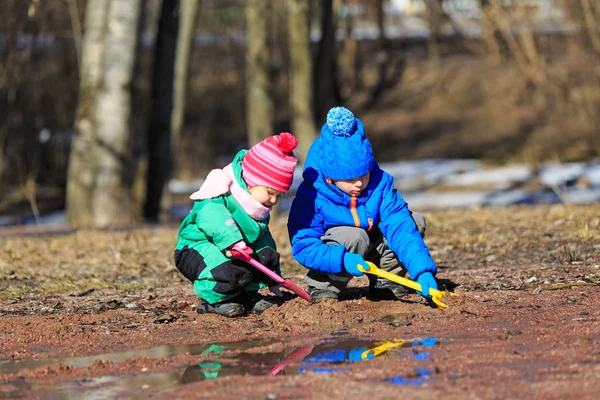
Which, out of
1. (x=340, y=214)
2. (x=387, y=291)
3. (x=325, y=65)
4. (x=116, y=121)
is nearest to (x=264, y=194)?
(x=340, y=214)

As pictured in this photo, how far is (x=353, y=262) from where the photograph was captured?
477cm

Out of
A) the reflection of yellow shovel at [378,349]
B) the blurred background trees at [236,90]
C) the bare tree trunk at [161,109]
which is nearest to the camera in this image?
the reflection of yellow shovel at [378,349]

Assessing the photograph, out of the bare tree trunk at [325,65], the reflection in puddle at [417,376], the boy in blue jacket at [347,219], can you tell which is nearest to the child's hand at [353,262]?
the boy in blue jacket at [347,219]

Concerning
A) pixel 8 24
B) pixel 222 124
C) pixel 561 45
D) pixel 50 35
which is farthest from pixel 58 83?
pixel 561 45

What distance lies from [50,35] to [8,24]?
2887mm

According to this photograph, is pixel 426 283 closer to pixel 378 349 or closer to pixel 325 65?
pixel 378 349

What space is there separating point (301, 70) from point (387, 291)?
441 inches

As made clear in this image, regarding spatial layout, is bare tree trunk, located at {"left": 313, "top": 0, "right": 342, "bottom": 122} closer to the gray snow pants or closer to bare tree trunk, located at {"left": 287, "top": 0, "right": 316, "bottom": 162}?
bare tree trunk, located at {"left": 287, "top": 0, "right": 316, "bottom": 162}

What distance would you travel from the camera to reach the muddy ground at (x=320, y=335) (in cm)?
348

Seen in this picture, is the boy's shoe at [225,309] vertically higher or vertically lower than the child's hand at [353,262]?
lower

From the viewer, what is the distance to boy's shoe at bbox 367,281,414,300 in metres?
5.31

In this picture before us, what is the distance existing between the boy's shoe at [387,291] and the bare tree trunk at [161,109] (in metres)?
7.42

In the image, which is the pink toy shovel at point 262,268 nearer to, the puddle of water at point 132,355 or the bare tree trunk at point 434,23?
the puddle of water at point 132,355

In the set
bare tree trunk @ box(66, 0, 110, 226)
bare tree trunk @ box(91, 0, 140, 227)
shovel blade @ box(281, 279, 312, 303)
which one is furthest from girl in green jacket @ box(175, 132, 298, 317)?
bare tree trunk @ box(66, 0, 110, 226)
